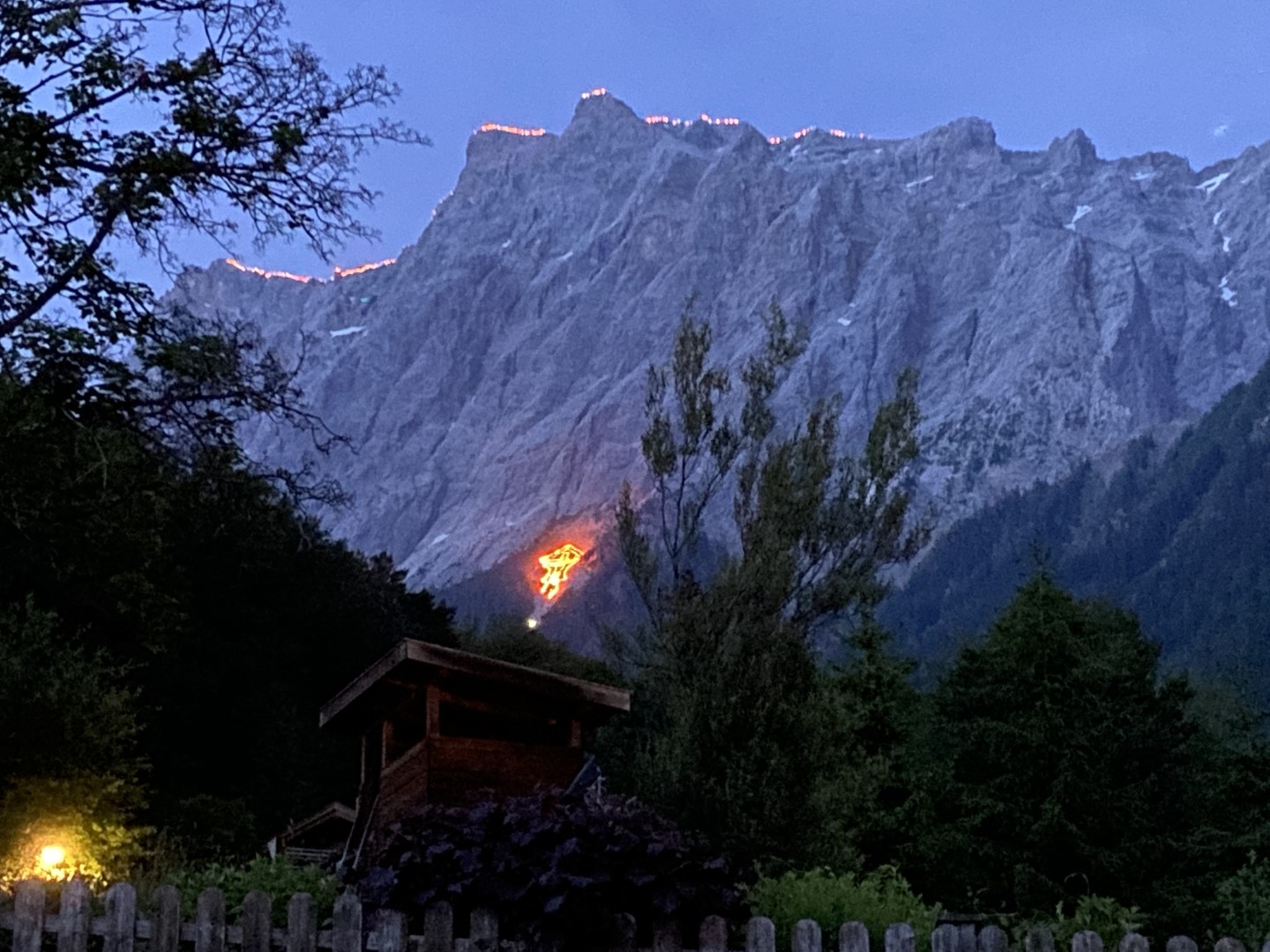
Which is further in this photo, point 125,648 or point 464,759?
point 125,648

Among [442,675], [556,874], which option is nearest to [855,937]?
[556,874]

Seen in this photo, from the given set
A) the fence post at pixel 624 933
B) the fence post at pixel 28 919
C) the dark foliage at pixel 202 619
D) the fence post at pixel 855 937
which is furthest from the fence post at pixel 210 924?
the fence post at pixel 855 937

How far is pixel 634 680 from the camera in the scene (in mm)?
18375

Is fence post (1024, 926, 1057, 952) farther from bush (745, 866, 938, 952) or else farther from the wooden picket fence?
bush (745, 866, 938, 952)

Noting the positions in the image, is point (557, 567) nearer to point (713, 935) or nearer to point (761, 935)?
point (713, 935)

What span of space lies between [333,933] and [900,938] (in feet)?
11.7

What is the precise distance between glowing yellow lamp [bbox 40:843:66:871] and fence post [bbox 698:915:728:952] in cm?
1223

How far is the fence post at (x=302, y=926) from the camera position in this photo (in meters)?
8.70

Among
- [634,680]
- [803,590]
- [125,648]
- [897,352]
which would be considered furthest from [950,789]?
[897,352]

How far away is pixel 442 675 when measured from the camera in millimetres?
16719

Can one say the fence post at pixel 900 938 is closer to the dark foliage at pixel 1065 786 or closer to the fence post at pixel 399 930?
the fence post at pixel 399 930

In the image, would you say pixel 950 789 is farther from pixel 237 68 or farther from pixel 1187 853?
pixel 237 68

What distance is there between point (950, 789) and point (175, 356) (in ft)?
65.7

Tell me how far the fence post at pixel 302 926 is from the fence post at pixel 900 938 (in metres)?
3.68
